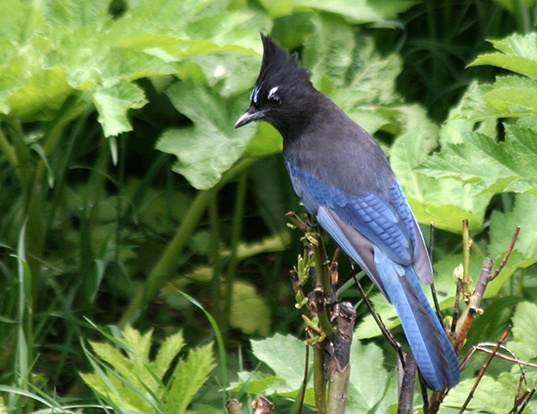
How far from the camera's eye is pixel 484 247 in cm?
288

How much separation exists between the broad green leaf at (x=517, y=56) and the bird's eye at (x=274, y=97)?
0.54 m

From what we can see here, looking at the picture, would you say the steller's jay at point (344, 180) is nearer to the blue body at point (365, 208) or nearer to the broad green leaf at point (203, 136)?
the blue body at point (365, 208)

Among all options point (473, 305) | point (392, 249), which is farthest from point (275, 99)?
point (473, 305)

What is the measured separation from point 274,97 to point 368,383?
2.66 feet

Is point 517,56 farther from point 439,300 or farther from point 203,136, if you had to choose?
point 203,136

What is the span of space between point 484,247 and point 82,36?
4.47ft

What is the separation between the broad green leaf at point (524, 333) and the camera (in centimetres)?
214

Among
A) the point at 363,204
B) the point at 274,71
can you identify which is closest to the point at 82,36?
the point at 274,71

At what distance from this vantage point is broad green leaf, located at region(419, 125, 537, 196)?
2.01 metres

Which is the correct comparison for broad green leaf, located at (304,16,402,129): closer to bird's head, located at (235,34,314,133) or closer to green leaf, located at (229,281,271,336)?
bird's head, located at (235,34,314,133)

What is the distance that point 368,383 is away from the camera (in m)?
2.10

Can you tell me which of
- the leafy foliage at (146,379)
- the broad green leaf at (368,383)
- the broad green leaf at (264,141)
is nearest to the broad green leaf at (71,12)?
the broad green leaf at (264,141)

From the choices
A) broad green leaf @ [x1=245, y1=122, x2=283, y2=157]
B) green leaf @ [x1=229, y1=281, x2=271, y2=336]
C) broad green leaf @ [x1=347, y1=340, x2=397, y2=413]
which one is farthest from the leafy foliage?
green leaf @ [x1=229, y1=281, x2=271, y2=336]

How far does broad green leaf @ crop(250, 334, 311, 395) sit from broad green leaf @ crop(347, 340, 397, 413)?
12 centimetres
